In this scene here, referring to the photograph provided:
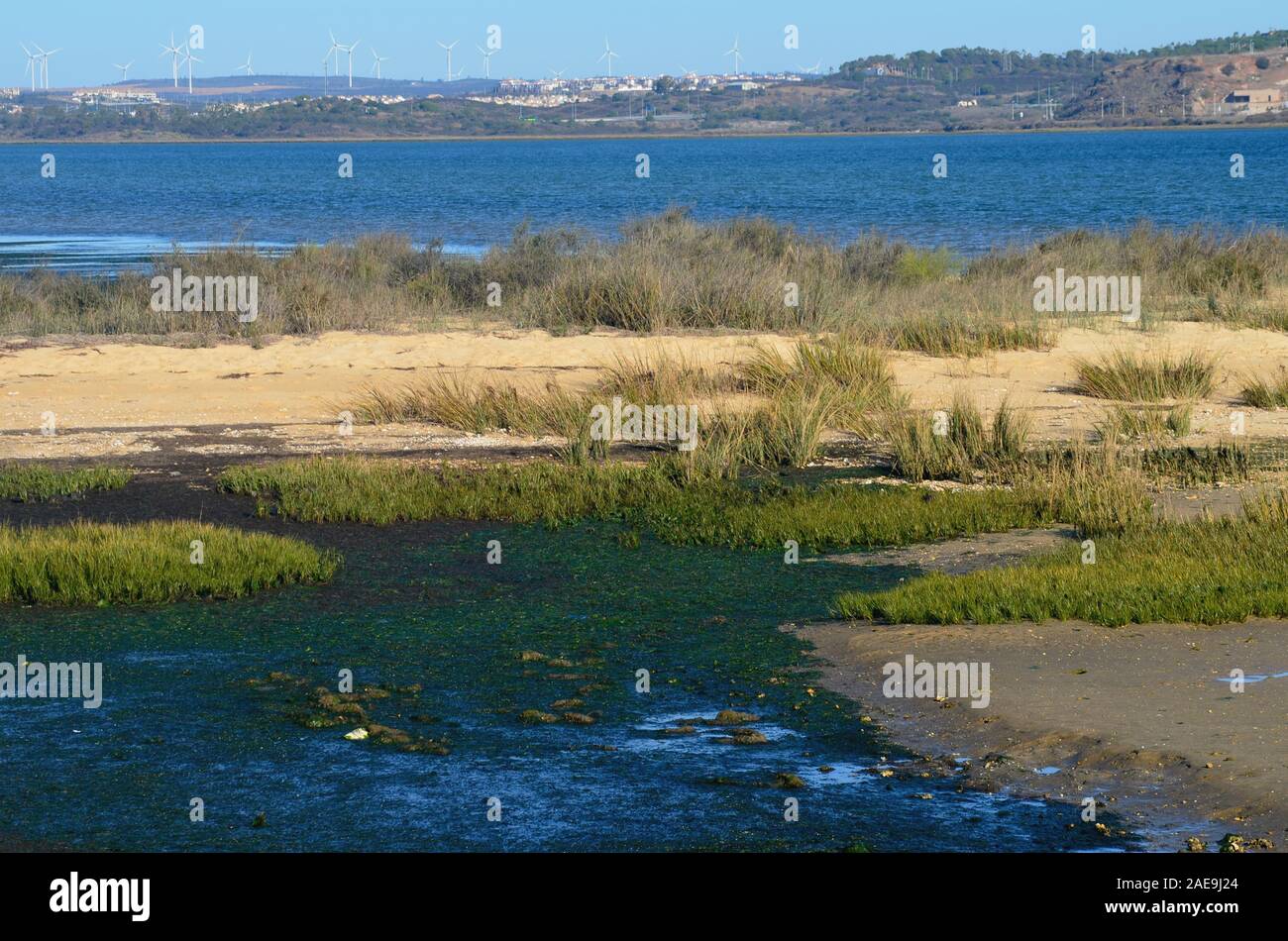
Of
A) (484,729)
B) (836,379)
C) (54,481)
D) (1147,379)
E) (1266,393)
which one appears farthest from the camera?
(1147,379)

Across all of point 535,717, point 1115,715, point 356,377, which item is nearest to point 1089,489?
point 1115,715

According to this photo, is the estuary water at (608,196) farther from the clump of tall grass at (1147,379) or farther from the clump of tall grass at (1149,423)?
the clump of tall grass at (1149,423)

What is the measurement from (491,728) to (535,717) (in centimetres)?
24

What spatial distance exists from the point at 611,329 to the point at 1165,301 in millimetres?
8648

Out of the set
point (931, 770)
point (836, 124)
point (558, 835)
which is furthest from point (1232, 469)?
point (836, 124)

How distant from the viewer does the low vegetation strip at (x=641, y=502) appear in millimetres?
12039

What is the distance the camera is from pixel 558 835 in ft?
21.1

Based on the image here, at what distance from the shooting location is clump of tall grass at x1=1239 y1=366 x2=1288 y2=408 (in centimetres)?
1692

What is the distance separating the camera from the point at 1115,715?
25.3 feet

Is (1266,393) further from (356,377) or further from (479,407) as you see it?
(356,377)

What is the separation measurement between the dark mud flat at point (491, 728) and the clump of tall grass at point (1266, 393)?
7.92 meters

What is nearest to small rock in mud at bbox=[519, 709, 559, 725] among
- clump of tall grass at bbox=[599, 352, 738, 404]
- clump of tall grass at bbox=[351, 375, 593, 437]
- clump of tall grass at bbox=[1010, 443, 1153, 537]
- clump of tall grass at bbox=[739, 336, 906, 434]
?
clump of tall grass at bbox=[1010, 443, 1153, 537]

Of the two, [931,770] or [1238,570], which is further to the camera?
[1238,570]

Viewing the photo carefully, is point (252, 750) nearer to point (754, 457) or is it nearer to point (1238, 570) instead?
point (1238, 570)
